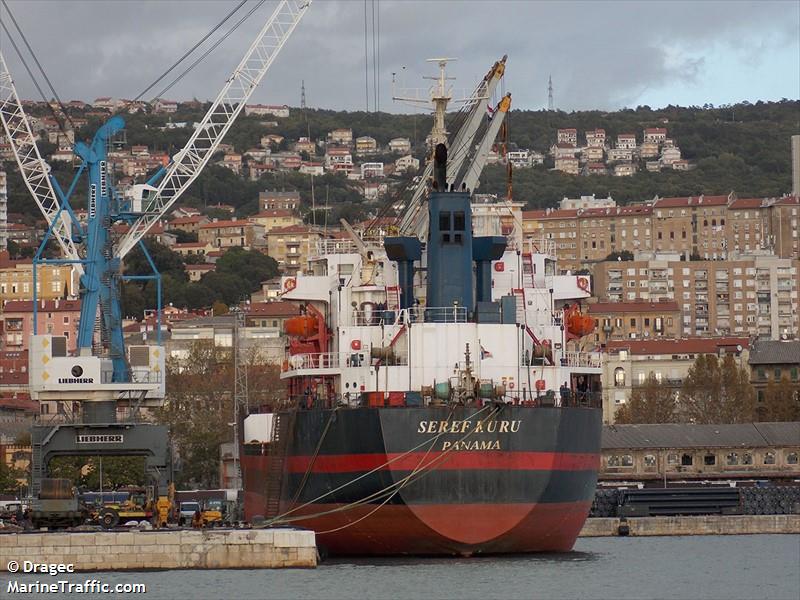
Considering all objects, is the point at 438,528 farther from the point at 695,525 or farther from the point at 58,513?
the point at 695,525

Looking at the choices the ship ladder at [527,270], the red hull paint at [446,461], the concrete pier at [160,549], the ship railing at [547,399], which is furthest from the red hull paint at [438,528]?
the ship ladder at [527,270]

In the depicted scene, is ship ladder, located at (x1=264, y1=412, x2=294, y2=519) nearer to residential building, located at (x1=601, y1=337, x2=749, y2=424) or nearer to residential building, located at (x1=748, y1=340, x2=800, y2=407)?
residential building, located at (x1=601, y1=337, x2=749, y2=424)

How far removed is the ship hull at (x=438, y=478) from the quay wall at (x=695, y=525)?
2526 cm

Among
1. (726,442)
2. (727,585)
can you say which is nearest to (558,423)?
(727,585)

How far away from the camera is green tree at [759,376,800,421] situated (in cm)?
14112

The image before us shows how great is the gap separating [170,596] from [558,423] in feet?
45.2

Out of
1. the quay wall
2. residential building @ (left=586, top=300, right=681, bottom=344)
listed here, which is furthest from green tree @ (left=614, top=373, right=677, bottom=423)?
the quay wall

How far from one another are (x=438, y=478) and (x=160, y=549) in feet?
26.4

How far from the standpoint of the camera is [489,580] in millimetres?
56688

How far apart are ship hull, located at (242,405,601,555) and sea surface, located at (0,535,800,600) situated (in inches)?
29.3

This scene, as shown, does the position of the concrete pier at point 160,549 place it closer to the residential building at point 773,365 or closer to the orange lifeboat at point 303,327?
the orange lifeboat at point 303,327

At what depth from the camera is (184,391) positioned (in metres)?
138

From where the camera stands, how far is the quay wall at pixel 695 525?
88938 mm

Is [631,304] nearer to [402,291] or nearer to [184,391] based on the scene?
[184,391]
